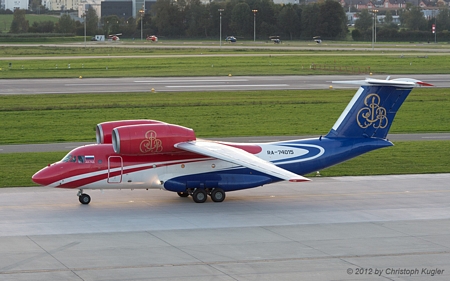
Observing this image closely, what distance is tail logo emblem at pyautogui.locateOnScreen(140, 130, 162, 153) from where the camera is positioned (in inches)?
1102

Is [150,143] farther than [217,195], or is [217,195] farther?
[217,195]

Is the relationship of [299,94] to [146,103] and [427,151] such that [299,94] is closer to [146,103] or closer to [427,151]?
[146,103]

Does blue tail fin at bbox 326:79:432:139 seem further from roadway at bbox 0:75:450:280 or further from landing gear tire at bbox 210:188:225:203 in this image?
landing gear tire at bbox 210:188:225:203

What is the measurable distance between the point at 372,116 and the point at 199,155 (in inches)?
312

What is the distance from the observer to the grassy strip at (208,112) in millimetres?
47156

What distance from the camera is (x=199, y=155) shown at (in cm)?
2909

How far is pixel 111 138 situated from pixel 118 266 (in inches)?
408

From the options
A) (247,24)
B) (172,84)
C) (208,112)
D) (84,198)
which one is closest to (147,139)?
(84,198)

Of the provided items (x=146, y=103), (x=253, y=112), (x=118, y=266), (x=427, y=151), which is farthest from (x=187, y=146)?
(x=146, y=103)

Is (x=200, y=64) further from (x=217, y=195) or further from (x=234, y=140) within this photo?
(x=217, y=195)

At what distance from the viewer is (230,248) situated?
2275cm

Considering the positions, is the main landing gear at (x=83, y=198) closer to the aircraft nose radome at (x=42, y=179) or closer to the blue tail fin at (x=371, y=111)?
the aircraft nose radome at (x=42, y=179)

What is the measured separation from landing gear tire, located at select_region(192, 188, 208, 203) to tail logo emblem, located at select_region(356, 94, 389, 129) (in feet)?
24.8

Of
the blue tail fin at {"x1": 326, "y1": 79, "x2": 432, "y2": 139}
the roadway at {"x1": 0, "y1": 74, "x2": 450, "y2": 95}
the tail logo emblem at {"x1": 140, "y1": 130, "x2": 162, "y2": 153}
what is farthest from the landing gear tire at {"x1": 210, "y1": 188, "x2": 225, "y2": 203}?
the roadway at {"x1": 0, "y1": 74, "x2": 450, "y2": 95}
